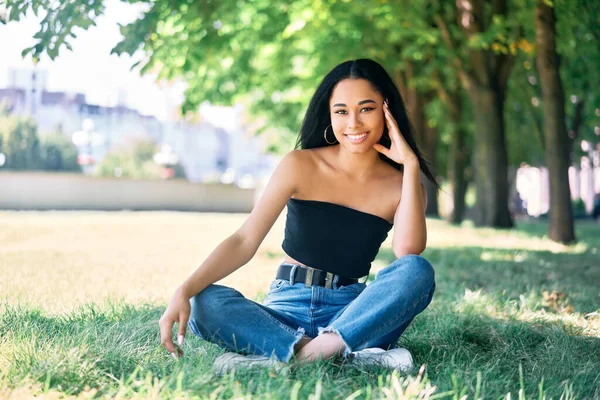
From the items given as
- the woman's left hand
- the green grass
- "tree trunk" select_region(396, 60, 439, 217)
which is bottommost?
the green grass

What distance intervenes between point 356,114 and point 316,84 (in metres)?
18.4

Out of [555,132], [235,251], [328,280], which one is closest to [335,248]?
[328,280]

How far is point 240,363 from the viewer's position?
140 inches

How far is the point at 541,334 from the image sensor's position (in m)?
4.84

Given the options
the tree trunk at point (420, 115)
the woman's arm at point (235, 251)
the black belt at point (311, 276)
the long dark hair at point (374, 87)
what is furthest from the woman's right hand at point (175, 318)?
the tree trunk at point (420, 115)

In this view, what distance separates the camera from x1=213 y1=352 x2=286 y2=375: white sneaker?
11.5 feet

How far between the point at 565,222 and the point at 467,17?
4676 millimetres

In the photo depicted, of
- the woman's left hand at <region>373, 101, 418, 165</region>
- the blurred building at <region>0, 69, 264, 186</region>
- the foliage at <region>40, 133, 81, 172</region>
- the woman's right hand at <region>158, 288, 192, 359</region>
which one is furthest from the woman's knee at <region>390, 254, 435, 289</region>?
the foliage at <region>40, 133, 81, 172</region>

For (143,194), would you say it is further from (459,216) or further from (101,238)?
(101,238)

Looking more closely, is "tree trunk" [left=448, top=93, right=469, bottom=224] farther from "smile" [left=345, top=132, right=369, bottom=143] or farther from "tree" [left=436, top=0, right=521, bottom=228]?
"smile" [left=345, top=132, right=369, bottom=143]

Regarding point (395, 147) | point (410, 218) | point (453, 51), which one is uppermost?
point (453, 51)

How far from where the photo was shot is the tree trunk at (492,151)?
1759 centimetres

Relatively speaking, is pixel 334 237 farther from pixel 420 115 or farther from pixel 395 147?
pixel 420 115

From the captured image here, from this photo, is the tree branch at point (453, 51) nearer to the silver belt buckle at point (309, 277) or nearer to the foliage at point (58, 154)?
the silver belt buckle at point (309, 277)
